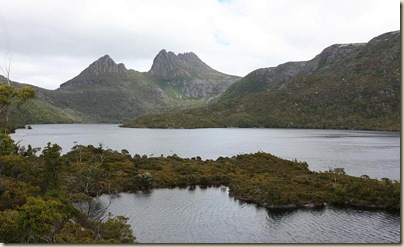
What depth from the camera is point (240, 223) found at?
4525 cm

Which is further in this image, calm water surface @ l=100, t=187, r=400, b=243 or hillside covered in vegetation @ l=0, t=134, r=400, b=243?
calm water surface @ l=100, t=187, r=400, b=243

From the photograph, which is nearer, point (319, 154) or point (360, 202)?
point (360, 202)

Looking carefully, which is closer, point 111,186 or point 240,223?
point 240,223

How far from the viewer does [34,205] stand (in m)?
25.3

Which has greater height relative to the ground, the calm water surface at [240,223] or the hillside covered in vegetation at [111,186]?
the hillside covered in vegetation at [111,186]

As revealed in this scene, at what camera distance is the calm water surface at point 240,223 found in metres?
39.2

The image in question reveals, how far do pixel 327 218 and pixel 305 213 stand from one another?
128 inches

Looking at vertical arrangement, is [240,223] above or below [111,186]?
below

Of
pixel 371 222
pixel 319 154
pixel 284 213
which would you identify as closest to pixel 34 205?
pixel 284 213

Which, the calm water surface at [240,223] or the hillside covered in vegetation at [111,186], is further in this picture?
the calm water surface at [240,223]

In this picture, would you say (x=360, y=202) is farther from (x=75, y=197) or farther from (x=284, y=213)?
(x=75, y=197)

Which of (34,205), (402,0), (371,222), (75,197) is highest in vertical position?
(402,0)

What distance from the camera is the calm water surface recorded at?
39219mm

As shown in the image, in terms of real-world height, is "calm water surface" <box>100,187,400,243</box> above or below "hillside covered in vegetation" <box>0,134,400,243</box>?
below
